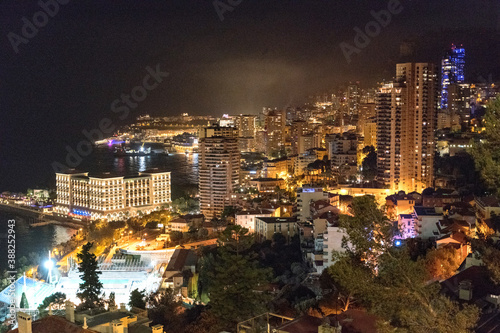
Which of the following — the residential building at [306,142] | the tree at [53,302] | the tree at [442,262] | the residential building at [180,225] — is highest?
the residential building at [306,142]

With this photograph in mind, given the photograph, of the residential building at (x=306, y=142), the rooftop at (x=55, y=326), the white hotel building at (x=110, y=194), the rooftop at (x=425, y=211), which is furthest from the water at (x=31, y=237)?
the residential building at (x=306, y=142)

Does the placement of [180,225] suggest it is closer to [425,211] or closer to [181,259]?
[181,259]

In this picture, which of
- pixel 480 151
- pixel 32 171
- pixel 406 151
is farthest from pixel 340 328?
pixel 32 171

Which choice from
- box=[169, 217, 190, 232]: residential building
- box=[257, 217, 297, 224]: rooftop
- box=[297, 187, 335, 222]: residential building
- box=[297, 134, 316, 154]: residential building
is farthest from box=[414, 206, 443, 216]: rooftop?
box=[297, 134, 316, 154]: residential building

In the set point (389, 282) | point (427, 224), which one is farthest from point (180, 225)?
point (389, 282)

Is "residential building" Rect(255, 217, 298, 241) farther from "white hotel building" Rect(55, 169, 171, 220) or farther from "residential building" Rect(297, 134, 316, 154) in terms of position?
"residential building" Rect(297, 134, 316, 154)

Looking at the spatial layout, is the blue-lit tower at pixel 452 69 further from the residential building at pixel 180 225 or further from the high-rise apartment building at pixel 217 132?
the residential building at pixel 180 225
